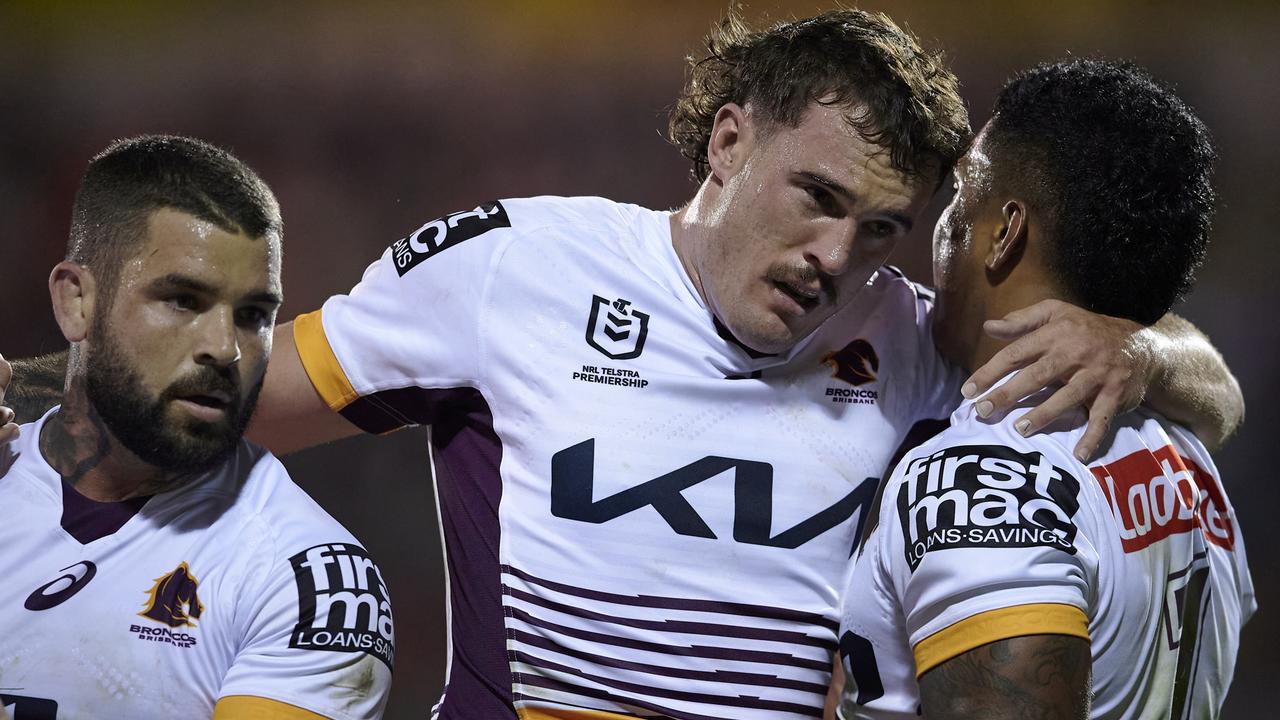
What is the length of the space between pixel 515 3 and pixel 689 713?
4.03m

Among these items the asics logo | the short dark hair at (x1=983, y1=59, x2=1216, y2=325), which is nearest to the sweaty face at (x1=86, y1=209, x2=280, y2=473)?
the asics logo

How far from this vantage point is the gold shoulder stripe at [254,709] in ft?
6.13

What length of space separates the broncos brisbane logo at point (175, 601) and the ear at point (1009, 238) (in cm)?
158

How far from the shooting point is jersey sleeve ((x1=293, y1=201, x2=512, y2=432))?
2234 millimetres

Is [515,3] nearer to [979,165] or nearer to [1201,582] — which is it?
[979,165]

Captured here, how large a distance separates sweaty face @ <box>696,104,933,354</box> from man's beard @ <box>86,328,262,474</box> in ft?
3.20

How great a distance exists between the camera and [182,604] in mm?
1967

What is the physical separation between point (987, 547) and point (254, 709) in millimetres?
1239

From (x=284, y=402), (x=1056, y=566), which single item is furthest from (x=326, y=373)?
(x=1056, y=566)

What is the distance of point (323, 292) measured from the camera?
418cm

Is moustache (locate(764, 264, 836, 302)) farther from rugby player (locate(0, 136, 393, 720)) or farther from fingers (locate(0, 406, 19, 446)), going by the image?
fingers (locate(0, 406, 19, 446))

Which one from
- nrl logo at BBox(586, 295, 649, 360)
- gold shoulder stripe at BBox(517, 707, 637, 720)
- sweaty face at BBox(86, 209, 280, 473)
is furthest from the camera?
nrl logo at BBox(586, 295, 649, 360)

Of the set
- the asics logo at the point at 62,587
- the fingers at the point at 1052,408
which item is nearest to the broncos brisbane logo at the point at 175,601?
the asics logo at the point at 62,587

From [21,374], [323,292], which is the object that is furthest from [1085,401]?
[323,292]
